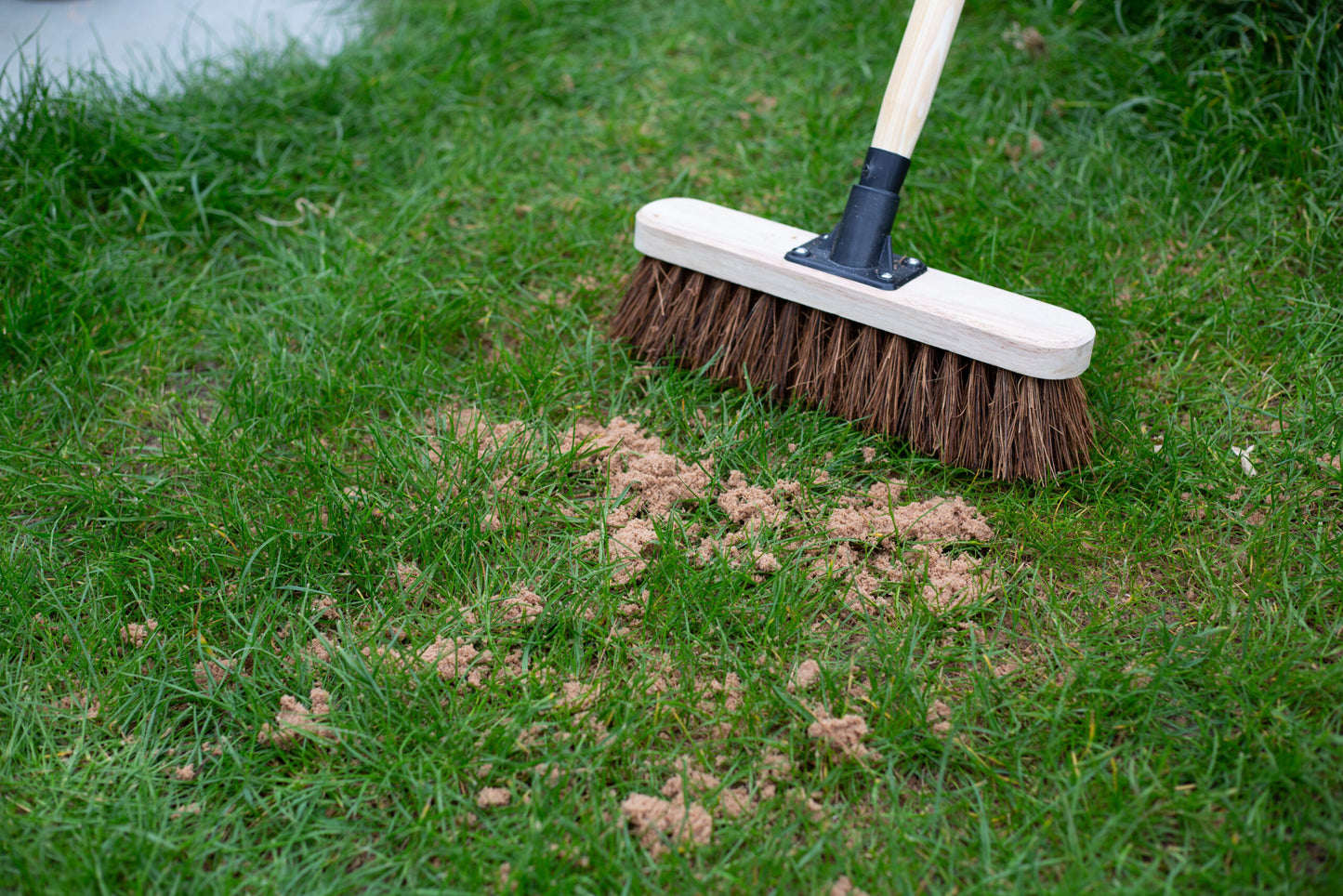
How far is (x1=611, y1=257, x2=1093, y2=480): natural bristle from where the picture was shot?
200 cm

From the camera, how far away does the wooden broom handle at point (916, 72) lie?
6.86ft

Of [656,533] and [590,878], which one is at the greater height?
[656,533]

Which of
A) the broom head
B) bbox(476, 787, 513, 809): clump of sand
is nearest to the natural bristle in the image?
the broom head

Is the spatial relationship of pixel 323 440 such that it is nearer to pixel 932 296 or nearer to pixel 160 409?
pixel 160 409

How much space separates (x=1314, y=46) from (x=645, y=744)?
2.63 m

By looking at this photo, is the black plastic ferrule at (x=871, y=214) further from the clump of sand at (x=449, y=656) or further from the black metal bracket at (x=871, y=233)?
the clump of sand at (x=449, y=656)

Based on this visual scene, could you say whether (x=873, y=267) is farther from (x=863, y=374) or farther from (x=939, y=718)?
(x=939, y=718)

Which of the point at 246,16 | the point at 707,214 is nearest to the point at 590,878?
the point at 707,214

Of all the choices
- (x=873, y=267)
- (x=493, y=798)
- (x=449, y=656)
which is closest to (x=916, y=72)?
(x=873, y=267)

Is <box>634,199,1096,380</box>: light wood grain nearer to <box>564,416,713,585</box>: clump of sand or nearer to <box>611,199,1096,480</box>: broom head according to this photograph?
<box>611,199,1096,480</box>: broom head

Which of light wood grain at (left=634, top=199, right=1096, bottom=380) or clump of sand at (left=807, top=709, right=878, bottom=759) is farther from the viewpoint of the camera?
light wood grain at (left=634, top=199, right=1096, bottom=380)

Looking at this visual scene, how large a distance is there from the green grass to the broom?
0.08 metres

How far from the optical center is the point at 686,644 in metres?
1.70

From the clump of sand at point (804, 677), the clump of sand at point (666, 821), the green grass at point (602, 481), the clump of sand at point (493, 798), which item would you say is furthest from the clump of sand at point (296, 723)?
the clump of sand at point (804, 677)
